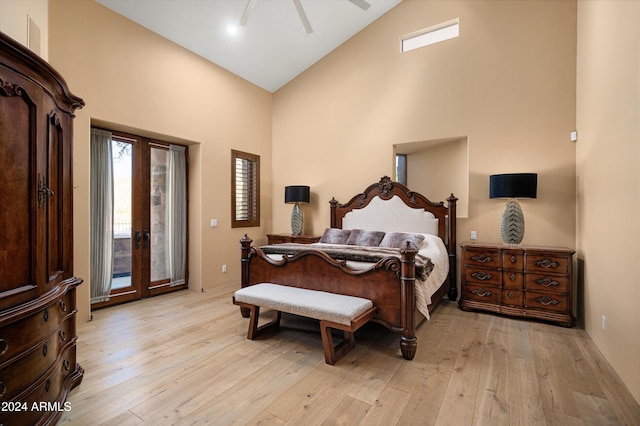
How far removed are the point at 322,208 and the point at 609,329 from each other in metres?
3.90

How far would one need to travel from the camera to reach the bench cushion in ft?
8.09

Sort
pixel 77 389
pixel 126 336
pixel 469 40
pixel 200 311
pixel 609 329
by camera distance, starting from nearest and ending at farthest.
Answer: pixel 77 389 < pixel 609 329 < pixel 126 336 < pixel 200 311 < pixel 469 40

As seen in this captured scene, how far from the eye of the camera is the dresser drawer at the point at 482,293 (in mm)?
3703

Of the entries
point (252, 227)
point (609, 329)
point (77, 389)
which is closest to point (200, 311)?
point (77, 389)

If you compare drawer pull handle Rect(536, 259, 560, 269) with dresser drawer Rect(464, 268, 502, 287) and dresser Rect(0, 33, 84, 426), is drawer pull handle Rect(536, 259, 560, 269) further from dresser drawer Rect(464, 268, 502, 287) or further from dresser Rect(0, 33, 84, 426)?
dresser Rect(0, 33, 84, 426)

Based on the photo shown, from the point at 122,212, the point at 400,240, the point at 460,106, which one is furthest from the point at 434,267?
the point at 122,212

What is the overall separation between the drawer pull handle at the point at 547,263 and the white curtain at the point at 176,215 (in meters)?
4.70

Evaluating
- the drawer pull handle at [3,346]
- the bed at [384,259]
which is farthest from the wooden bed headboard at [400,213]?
the drawer pull handle at [3,346]

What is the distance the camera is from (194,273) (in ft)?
15.8

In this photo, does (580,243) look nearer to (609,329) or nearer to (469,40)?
(609,329)

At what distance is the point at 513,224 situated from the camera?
3.79 meters

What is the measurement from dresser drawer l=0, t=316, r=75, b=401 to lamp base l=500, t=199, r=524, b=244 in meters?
4.32

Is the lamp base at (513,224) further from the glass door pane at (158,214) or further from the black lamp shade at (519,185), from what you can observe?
the glass door pane at (158,214)

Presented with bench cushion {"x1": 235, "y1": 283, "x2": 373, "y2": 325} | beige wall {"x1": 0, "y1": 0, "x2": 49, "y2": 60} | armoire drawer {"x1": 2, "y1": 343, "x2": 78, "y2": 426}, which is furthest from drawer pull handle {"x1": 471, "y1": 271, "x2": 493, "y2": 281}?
beige wall {"x1": 0, "y1": 0, "x2": 49, "y2": 60}
